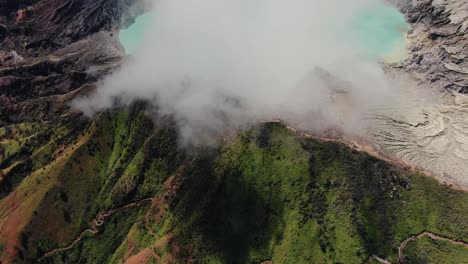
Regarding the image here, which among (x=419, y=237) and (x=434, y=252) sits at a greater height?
(x=419, y=237)

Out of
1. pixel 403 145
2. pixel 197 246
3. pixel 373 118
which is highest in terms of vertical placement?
pixel 197 246

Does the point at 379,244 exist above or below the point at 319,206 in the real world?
below

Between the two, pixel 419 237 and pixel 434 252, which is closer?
pixel 434 252

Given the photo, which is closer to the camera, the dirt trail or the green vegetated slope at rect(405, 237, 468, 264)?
the green vegetated slope at rect(405, 237, 468, 264)

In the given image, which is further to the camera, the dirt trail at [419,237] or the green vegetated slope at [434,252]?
the dirt trail at [419,237]

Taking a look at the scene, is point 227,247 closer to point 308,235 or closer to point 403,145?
point 308,235

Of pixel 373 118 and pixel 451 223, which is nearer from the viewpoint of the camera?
pixel 451 223

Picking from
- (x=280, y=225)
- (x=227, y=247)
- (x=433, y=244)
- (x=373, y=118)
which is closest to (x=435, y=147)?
(x=373, y=118)
